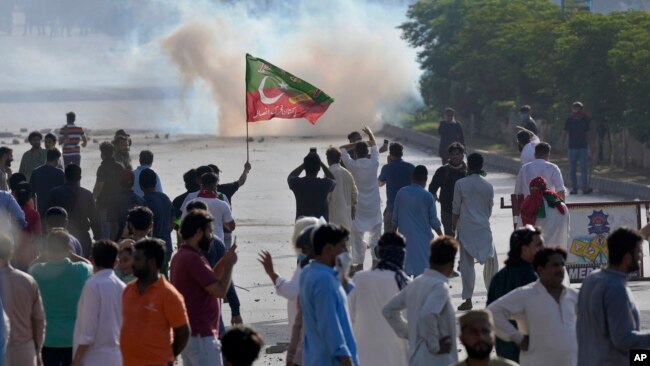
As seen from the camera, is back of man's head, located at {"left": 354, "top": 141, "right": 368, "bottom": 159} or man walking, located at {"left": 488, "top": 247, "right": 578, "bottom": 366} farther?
back of man's head, located at {"left": 354, "top": 141, "right": 368, "bottom": 159}

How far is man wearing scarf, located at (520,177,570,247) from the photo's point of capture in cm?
1373

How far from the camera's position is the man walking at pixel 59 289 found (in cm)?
941

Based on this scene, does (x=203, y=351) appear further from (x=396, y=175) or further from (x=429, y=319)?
(x=396, y=175)

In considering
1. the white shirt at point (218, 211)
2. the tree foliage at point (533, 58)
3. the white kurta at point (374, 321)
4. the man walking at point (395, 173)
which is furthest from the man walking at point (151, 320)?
the tree foliage at point (533, 58)

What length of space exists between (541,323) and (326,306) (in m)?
1.18

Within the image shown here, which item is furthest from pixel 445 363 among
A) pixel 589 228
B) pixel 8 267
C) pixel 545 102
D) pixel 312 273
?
pixel 545 102

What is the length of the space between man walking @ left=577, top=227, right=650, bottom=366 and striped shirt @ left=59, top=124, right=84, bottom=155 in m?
16.0

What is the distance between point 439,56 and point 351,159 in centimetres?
2818

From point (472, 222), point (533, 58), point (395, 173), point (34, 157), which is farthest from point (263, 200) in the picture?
point (533, 58)

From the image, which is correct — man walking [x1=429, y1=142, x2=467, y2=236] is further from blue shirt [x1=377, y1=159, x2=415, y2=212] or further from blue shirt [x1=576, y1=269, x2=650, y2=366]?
blue shirt [x1=576, y1=269, x2=650, y2=366]

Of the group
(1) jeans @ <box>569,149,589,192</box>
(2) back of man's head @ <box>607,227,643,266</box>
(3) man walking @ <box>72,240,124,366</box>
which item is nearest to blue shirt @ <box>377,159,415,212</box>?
(3) man walking @ <box>72,240,124,366</box>

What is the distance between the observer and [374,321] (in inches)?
356

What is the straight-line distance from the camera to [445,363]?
324 inches

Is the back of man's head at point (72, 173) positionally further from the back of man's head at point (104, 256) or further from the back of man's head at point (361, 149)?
the back of man's head at point (104, 256)
